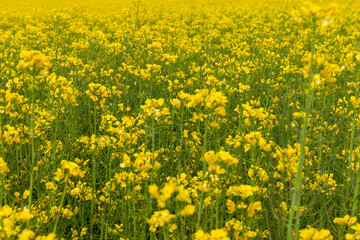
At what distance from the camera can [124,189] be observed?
9.37ft

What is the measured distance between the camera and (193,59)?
297 inches

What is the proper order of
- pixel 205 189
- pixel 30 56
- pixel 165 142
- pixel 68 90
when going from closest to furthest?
pixel 205 189 → pixel 30 56 → pixel 68 90 → pixel 165 142

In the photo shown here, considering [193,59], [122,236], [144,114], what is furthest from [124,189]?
[193,59]

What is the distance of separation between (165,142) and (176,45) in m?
4.33

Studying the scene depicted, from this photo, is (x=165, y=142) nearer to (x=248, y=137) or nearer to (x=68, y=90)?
(x=68, y=90)

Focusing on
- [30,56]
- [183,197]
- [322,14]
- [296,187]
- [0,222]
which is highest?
[322,14]

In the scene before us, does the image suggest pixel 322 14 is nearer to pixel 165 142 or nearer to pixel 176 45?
pixel 165 142

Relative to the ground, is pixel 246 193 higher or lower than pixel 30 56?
lower

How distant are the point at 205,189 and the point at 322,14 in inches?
40.5

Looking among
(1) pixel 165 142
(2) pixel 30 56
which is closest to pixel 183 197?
(2) pixel 30 56

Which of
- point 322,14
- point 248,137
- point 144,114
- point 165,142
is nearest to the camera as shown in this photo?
point 322,14

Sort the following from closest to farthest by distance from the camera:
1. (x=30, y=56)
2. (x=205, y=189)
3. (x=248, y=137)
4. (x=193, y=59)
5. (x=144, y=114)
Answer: (x=205, y=189) → (x=30, y=56) → (x=248, y=137) → (x=144, y=114) → (x=193, y=59)

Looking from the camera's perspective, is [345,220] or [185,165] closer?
[345,220]

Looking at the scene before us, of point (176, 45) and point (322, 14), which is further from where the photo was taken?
point (176, 45)
